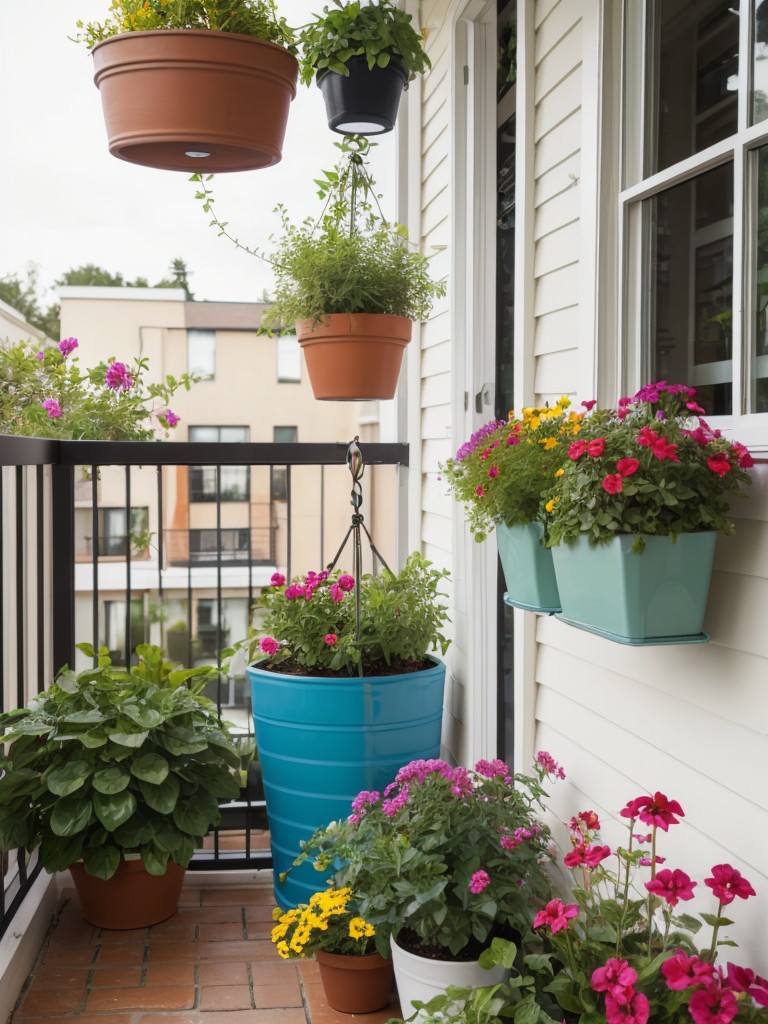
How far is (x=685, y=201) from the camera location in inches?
58.4

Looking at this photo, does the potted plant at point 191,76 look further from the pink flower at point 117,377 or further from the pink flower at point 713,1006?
the pink flower at point 713,1006

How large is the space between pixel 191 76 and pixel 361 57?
69cm

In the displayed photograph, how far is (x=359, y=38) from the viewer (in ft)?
8.39

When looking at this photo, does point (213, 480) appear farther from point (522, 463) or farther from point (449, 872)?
point (522, 463)

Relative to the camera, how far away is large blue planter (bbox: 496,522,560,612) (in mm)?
1599

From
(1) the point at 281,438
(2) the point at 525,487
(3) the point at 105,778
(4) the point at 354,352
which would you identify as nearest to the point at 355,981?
(3) the point at 105,778

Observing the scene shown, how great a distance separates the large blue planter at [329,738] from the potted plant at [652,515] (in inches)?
45.1

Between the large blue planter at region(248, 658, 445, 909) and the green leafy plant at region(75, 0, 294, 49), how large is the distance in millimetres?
1476

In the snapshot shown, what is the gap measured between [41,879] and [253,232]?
12.4 metres

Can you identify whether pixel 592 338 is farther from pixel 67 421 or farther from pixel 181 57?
pixel 67 421

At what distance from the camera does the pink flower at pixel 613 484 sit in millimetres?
1264

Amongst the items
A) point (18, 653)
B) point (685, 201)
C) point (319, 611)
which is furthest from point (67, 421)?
point (685, 201)

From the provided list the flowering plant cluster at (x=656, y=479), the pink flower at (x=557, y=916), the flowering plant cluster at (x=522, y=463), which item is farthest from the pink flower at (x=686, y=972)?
the flowering plant cluster at (x=522, y=463)

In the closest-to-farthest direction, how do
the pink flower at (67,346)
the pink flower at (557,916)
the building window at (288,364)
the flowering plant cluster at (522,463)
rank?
1. the pink flower at (557,916)
2. the flowering plant cluster at (522,463)
3. the pink flower at (67,346)
4. the building window at (288,364)
